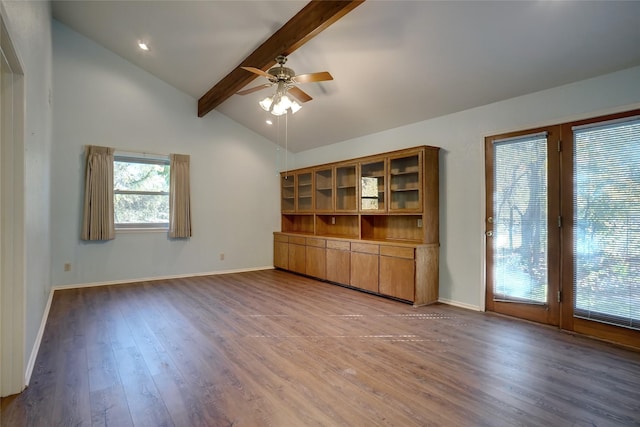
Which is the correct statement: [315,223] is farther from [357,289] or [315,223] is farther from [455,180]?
[455,180]

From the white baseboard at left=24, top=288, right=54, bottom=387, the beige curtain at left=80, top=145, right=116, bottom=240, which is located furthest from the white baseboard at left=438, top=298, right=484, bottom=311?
the beige curtain at left=80, top=145, right=116, bottom=240

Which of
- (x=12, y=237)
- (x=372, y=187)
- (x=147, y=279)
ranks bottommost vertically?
(x=147, y=279)

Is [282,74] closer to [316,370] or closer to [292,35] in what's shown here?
[292,35]

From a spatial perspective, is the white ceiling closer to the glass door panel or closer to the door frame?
the glass door panel

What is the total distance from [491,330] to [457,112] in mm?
2654

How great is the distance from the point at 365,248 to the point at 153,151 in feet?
13.0

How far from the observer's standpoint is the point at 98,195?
507cm

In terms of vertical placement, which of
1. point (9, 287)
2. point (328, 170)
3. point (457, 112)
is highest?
point (457, 112)

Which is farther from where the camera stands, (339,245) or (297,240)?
(297,240)

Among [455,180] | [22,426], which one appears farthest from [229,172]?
[22,426]

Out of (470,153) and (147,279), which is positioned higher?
(470,153)

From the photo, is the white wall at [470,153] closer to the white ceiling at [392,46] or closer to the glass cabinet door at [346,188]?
the white ceiling at [392,46]

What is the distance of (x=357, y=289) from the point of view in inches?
201

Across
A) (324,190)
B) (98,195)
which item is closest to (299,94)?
(324,190)
